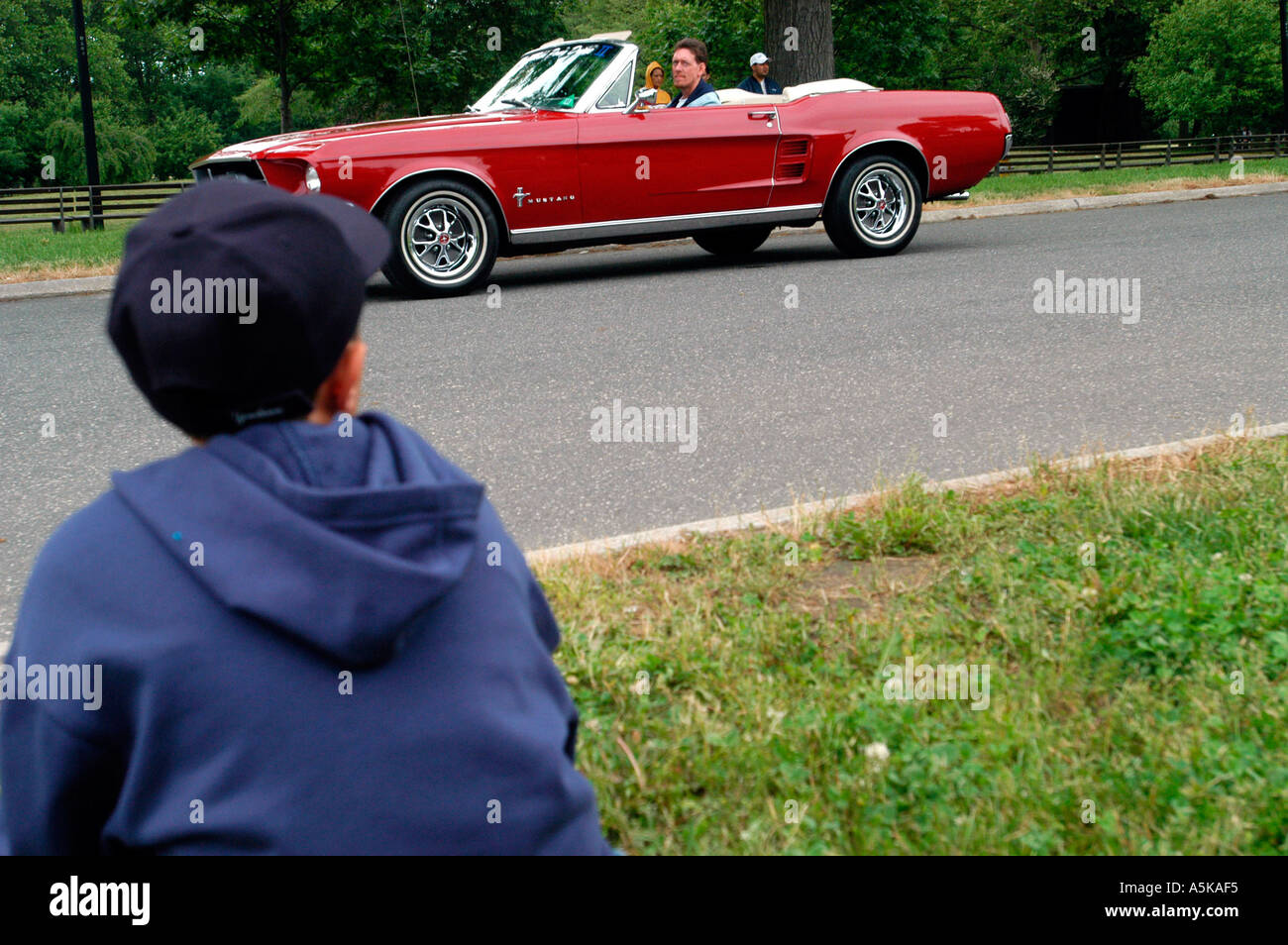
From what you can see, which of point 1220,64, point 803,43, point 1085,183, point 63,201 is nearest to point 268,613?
point 803,43

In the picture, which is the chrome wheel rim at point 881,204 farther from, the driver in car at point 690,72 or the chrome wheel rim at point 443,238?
the chrome wheel rim at point 443,238

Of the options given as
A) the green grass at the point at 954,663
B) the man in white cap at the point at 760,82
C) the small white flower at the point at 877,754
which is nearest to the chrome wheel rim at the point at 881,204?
the man in white cap at the point at 760,82

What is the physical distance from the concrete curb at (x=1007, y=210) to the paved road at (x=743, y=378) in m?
0.56

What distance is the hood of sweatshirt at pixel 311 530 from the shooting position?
128cm

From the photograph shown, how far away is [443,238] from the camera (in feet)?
30.4

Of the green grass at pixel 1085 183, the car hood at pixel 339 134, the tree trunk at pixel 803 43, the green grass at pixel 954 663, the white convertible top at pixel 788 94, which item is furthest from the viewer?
the tree trunk at pixel 803 43

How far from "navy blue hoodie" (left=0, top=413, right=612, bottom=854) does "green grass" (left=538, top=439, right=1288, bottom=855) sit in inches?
46.1

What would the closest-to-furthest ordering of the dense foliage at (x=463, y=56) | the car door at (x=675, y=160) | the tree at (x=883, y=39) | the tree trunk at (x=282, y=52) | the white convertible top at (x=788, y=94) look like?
the car door at (x=675, y=160) → the white convertible top at (x=788, y=94) → the tree trunk at (x=282, y=52) → the dense foliage at (x=463, y=56) → the tree at (x=883, y=39)

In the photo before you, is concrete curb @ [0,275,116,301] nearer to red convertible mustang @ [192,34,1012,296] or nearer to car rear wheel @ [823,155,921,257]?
red convertible mustang @ [192,34,1012,296]

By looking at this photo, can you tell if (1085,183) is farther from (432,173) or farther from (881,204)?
(432,173)

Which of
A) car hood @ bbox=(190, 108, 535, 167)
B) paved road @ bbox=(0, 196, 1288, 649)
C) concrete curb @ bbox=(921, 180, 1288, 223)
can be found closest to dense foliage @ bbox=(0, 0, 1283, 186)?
car hood @ bbox=(190, 108, 535, 167)
